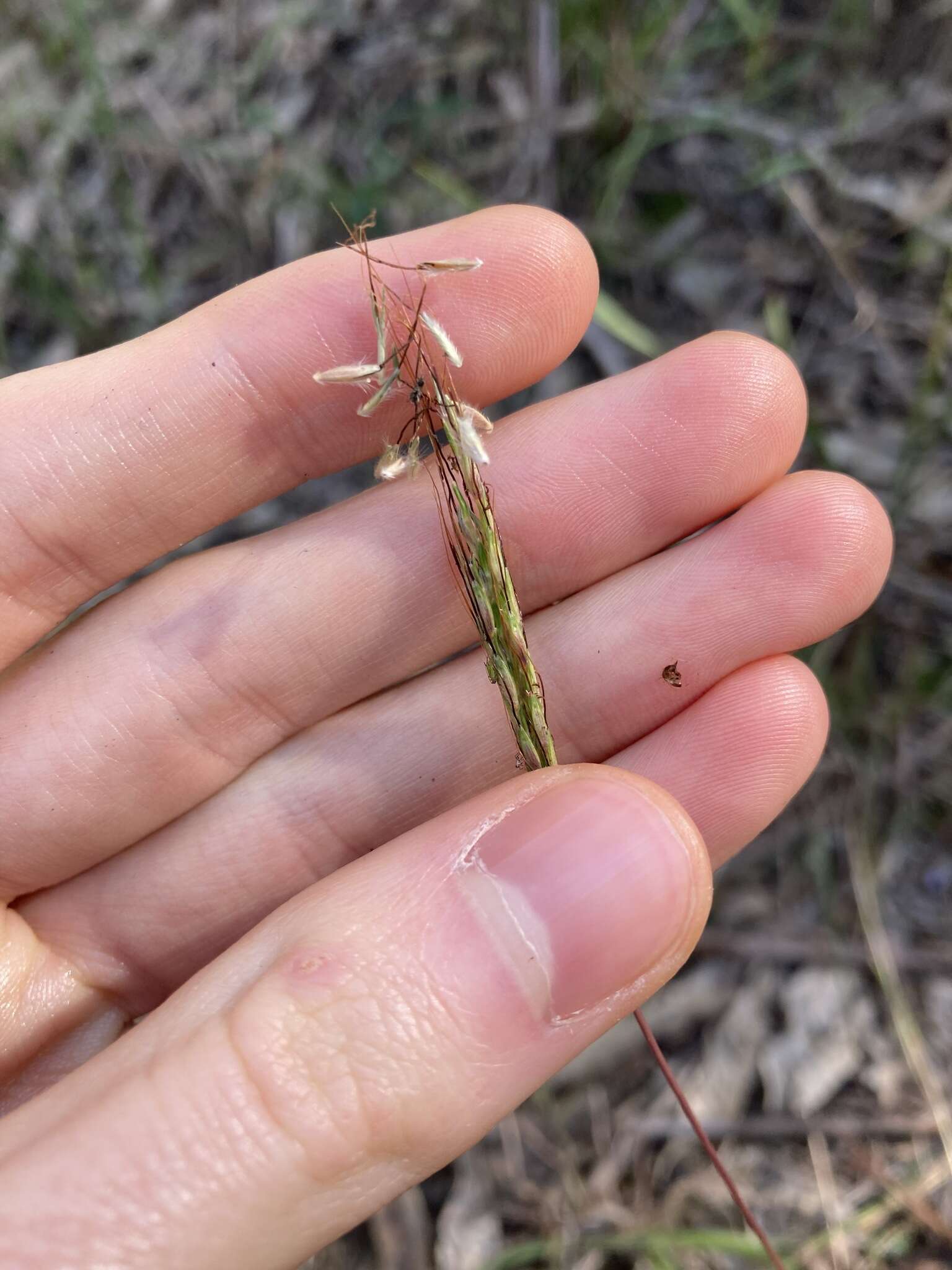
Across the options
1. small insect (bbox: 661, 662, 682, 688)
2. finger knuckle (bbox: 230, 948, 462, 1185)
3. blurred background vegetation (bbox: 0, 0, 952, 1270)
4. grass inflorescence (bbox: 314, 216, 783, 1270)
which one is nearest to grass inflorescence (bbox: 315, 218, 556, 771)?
grass inflorescence (bbox: 314, 216, 783, 1270)

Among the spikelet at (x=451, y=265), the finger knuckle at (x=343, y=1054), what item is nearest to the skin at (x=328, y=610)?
the spikelet at (x=451, y=265)

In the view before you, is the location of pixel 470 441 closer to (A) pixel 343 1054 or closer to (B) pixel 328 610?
(B) pixel 328 610

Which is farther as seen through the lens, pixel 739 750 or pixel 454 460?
pixel 739 750

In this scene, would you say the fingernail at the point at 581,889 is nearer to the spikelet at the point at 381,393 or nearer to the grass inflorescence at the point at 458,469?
the grass inflorescence at the point at 458,469

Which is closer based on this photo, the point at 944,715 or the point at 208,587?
the point at 208,587

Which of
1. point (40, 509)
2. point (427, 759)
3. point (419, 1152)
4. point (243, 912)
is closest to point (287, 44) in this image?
point (40, 509)

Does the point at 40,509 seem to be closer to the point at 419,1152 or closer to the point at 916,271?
the point at 419,1152

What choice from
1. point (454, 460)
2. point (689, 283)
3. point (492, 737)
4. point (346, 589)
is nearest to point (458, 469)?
point (454, 460)
